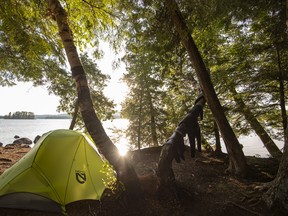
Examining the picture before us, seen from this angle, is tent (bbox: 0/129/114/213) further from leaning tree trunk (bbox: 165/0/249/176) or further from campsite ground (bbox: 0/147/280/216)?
leaning tree trunk (bbox: 165/0/249/176)

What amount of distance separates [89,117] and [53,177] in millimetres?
1705

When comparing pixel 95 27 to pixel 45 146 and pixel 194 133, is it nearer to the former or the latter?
pixel 45 146

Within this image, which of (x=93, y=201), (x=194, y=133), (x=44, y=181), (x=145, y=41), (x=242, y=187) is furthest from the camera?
(x=145, y=41)

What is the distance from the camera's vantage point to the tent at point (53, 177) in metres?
3.82

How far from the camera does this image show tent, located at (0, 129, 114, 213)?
382cm

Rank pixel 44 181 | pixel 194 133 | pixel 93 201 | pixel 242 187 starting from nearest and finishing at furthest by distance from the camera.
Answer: pixel 44 181 → pixel 93 201 → pixel 242 187 → pixel 194 133

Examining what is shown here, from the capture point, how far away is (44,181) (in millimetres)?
3955

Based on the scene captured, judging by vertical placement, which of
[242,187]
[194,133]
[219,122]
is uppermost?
[219,122]

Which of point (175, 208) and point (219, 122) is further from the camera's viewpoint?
point (219, 122)

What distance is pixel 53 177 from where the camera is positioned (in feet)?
13.4

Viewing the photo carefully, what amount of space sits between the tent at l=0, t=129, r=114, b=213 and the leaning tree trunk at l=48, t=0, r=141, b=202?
Answer: 47 cm

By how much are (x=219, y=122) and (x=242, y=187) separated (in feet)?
6.89

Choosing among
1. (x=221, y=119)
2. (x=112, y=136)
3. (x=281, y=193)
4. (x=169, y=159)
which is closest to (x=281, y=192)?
(x=281, y=193)

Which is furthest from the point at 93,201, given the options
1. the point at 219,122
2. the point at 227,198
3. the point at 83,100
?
the point at 219,122
